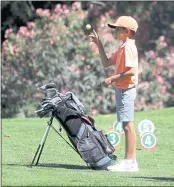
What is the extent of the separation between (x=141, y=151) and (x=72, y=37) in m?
9.41

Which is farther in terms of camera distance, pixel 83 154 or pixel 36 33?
pixel 36 33

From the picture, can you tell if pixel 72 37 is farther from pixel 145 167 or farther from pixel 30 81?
pixel 145 167

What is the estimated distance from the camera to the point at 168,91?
21.4 meters

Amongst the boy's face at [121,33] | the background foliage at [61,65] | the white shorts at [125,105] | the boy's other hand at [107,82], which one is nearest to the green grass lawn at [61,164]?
the white shorts at [125,105]

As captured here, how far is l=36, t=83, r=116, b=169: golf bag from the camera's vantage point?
811cm

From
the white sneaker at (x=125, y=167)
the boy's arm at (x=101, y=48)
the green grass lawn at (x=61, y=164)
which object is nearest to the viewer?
the green grass lawn at (x=61, y=164)

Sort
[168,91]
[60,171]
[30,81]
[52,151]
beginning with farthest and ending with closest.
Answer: [168,91] < [30,81] < [52,151] < [60,171]

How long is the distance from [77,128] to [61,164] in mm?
555

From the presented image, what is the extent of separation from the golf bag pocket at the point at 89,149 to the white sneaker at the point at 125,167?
0.17 metres

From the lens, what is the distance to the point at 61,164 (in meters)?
8.51

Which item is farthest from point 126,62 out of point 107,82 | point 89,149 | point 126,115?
point 89,149

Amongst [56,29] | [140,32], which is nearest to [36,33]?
[56,29]

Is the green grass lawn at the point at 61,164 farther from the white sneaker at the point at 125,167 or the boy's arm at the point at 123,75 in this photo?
the boy's arm at the point at 123,75

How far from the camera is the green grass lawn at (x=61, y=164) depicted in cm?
706
